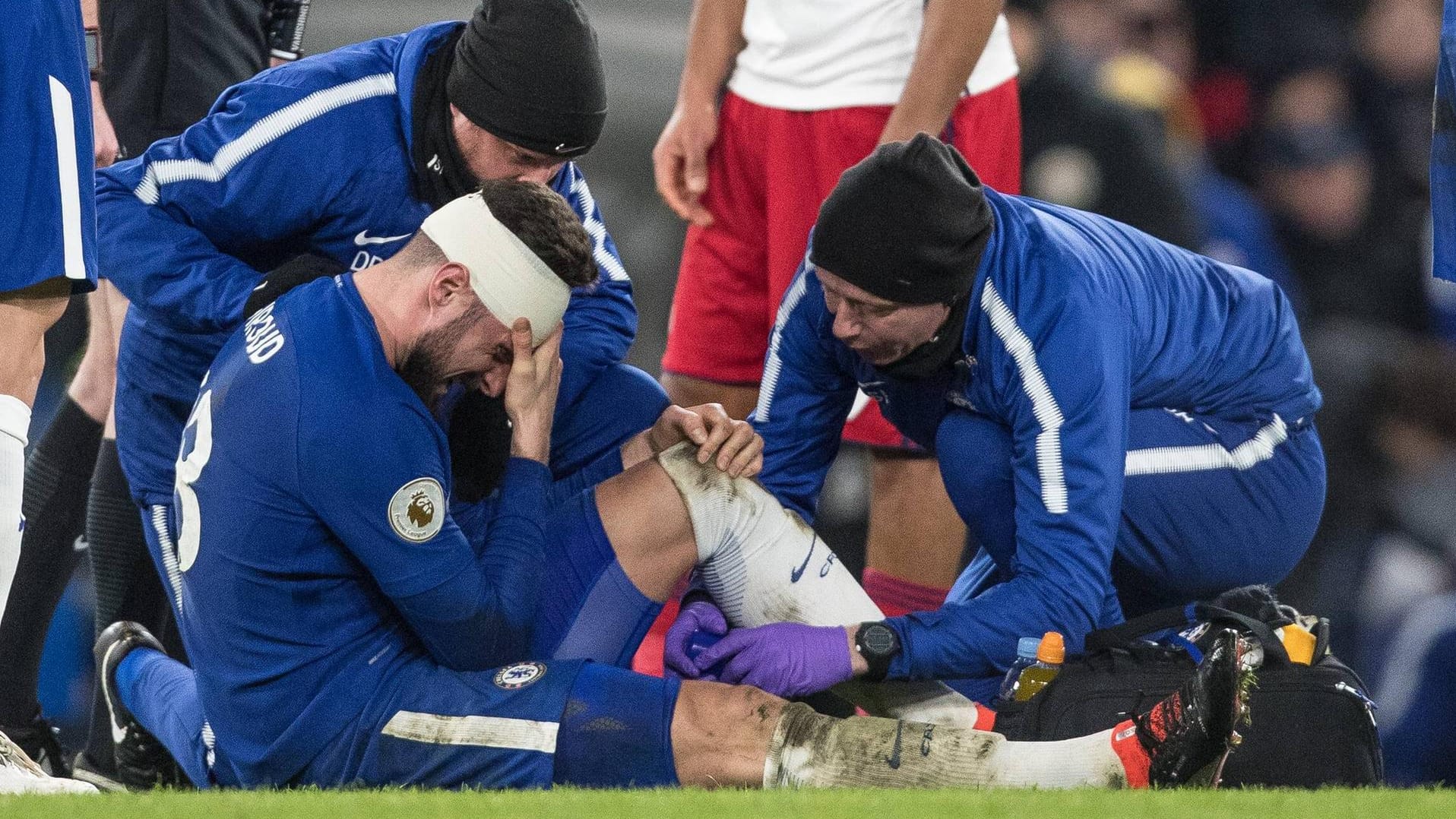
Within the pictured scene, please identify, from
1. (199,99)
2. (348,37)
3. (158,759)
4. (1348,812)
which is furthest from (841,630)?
(348,37)

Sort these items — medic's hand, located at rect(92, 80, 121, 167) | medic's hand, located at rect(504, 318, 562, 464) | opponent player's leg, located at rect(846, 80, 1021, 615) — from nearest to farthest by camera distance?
1. medic's hand, located at rect(504, 318, 562, 464)
2. medic's hand, located at rect(92, 80, 121, 167)
3. opponent player's leg, located at rect(846, 80, 1021, 615)

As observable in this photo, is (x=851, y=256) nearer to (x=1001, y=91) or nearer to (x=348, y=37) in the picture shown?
(x=1001, y=91)

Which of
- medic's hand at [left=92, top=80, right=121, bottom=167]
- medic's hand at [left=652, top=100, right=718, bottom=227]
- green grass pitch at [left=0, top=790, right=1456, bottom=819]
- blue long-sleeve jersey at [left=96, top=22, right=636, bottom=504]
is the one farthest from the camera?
medic's hand at [left=652, top=100, right=718, bottom=227]

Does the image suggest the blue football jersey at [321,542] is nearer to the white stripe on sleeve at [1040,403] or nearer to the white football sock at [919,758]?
the white football sock at [919,758]

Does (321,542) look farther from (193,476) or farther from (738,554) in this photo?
(738,554)

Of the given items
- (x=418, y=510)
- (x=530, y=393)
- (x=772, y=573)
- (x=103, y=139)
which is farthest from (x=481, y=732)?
(x=103, y=139)

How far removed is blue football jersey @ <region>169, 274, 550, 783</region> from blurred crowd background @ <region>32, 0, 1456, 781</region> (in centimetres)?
197

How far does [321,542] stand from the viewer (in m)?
2.49

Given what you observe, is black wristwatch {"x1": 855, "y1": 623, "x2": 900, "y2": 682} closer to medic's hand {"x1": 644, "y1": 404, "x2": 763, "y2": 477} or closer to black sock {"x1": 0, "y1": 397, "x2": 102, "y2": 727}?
medic's hand {"x1": 644, "y1": 404, "x2": 763, "y2": 477}

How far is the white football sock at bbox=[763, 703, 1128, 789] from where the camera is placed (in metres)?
2.46

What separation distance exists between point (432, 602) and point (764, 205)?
1.73 m

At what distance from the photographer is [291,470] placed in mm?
2404

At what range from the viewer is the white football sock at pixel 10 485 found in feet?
8.14

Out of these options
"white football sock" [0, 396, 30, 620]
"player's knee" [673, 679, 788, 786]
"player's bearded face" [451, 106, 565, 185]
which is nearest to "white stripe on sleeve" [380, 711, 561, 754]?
"player's knee" [673, 679, 788, 786]
